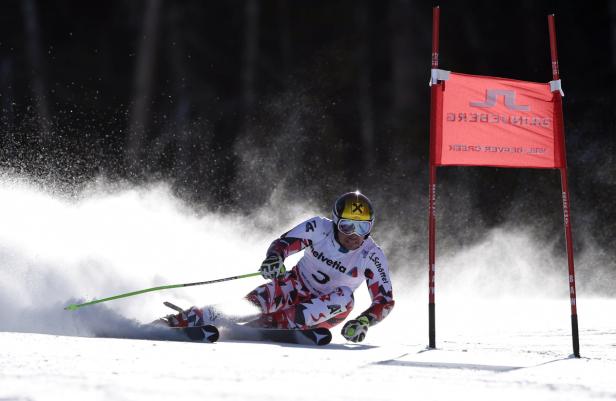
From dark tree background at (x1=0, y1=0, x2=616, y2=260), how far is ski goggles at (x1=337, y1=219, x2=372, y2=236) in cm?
1244

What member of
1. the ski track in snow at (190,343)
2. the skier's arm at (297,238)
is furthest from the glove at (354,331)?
the skier's arm at (297,238)

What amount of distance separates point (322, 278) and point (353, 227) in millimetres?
532

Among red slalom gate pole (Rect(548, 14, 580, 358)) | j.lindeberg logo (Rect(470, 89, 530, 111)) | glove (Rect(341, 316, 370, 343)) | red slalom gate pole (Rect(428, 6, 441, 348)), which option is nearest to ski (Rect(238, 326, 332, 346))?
glove (Rect(341, 316, 370, 343))

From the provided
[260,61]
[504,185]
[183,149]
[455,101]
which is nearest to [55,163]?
[183,149]

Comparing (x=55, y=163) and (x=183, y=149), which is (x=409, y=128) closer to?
(x=183, y=149)

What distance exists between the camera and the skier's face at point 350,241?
6234mm

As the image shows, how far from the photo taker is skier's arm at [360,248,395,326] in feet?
20.2

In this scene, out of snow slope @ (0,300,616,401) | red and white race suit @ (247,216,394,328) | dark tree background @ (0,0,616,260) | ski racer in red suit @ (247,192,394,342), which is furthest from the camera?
dark tree background @ (0,0,616,260)

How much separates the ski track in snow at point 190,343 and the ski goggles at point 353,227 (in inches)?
32.8

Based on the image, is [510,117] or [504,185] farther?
[504,185]

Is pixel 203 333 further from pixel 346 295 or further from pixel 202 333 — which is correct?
pixel 346 295

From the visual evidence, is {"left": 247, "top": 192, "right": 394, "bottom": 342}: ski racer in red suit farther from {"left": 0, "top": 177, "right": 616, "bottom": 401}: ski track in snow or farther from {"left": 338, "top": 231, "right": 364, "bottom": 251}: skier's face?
→ {"left": 0, "top": 177, "right": 616, "bottom": 401}: ski track in snow

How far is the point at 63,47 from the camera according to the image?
23594 mm

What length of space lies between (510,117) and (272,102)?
56.4ft
